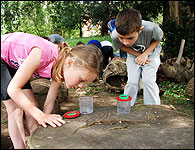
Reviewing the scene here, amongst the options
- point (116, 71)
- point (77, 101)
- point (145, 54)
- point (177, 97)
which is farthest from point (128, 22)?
point (177, 97)

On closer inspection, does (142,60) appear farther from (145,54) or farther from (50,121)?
(50,121)

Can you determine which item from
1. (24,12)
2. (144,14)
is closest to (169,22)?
(144,14)

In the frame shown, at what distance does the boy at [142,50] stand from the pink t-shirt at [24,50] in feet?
2.79

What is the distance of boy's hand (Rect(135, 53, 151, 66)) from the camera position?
7.36 ft

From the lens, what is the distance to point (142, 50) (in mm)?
2332

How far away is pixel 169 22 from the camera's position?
18.9 feet

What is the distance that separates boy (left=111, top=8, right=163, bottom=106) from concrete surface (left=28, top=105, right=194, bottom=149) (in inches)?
27.6

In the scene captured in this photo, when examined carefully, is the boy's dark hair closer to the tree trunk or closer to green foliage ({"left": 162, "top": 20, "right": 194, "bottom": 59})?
green foliage ({"left": 162, "top": 20, "right": 194, "bottom": 59})

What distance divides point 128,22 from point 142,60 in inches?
17.8

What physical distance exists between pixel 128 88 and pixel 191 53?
384cm

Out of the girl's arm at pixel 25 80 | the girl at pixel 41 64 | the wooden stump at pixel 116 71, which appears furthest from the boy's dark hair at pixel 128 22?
the wooden stump at pixel 116 71

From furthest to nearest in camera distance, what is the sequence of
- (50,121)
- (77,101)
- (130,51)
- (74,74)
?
(77,101), (130,51), (74,74), (50,121)

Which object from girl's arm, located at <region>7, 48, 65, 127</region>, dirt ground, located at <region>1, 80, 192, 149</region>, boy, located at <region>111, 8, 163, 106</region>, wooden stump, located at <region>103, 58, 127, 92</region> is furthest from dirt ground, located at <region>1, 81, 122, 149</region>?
boy, located at <region>111, 8, 163, 106</region>

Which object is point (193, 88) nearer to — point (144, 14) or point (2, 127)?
point (2, 127)
